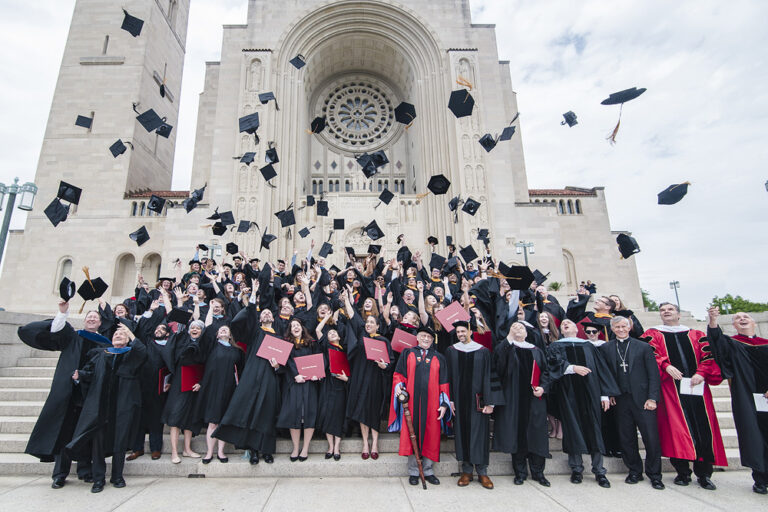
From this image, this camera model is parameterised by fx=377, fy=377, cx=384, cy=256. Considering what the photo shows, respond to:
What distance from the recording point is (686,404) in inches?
164

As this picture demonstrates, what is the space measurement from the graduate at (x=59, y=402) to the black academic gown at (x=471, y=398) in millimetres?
3990

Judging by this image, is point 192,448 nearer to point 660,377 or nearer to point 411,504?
point 411,504

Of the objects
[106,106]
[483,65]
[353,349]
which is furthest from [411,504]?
[106,106]

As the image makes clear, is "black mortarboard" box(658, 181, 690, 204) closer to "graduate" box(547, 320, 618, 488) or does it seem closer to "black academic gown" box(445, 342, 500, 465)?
"graduate" box(547, 320, 618, 488)

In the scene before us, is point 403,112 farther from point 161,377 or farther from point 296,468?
point 296,468

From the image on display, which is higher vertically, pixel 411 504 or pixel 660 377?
pixel 660 377

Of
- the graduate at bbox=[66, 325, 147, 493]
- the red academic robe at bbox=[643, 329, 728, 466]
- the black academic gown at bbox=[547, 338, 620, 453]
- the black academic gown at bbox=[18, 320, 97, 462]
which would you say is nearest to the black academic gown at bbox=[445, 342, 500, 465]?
the black academic gown at bbox=[547, 338, 620, 453]

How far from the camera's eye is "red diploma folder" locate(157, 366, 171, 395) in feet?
15.6

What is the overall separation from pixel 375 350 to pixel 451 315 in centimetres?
115

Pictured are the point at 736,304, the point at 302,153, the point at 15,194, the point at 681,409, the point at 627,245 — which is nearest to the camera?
the point at 681,409

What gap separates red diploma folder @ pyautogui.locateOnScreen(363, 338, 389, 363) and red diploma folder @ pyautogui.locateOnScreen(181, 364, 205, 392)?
83.9 inches

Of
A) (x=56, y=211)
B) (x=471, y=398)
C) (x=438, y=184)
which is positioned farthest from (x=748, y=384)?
(x=56, y=211)

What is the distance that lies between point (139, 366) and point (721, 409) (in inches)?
313

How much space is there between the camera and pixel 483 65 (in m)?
19.2
